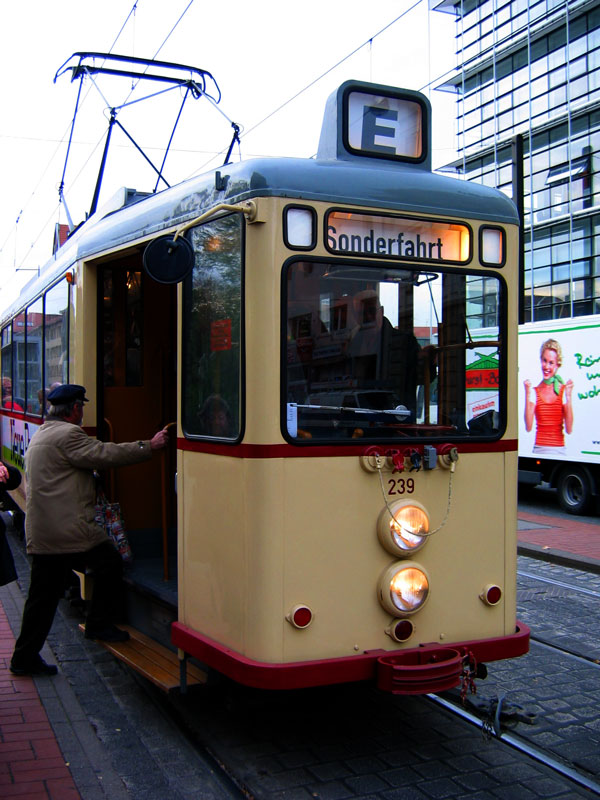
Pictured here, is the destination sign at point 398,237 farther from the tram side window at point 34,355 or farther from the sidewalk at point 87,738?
the tram side window at point 34,355

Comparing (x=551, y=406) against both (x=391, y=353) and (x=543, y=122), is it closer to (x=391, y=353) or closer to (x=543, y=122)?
(x=391, y=353)

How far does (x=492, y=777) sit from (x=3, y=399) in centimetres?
952

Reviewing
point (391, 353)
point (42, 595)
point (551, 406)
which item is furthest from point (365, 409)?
point (551, 406)

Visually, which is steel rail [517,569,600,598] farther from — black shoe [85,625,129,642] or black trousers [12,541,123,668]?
black trousers [12,541,123,668]

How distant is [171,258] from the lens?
163 inches

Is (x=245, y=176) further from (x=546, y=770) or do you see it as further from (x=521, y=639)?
(x=546, y=770)

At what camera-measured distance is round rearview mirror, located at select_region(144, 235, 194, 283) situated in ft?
13.5

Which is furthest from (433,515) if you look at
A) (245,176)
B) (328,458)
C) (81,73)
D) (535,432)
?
(535,432)

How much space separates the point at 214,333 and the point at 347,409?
0.77 meters

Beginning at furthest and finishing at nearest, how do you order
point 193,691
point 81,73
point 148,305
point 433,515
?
point 81,73
point 148,305
point 193,691
point 433,515

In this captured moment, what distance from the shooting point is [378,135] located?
455 cm

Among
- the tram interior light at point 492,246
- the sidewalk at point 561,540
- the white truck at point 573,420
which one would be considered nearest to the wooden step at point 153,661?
the tram interior light at point 492,246

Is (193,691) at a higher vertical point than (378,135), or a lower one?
lower

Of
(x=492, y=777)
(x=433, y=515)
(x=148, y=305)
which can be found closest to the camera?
(x=492, y=777)
